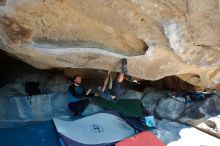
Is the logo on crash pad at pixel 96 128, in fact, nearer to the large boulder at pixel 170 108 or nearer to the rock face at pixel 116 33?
the rock face at pixel 116 33

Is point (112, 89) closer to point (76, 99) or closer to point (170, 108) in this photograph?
point (76, 99)

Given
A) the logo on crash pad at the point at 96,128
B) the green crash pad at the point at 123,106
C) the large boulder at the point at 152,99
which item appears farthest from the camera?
A: the large boulder at the point at 152,99

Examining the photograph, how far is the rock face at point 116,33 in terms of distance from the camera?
3.84 metres

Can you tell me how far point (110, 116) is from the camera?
553 centimetres

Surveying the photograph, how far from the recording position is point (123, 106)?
5.78 meters

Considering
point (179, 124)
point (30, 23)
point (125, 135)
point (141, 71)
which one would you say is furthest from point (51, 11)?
point (179, 124)

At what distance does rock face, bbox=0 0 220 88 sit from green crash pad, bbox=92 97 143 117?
57 cm

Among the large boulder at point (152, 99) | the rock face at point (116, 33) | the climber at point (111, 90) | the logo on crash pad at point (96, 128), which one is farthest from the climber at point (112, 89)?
the large boulder at point (152, 99)

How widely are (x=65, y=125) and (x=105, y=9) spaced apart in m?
1.92

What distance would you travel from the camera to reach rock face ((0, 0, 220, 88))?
151 inches

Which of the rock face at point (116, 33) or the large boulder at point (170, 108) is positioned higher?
the rock face at point (116, 33)

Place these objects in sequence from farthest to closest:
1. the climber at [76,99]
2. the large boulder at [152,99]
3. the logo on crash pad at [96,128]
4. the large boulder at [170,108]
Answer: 1. the large boulder at [152,99]
2. the large boulder at [170,108]
3. the climber at [76,99]
4. the logo on crash pad at [96,128]

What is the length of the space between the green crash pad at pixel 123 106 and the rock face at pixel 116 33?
571 millimetres

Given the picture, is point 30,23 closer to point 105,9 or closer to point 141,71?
point 105,9
